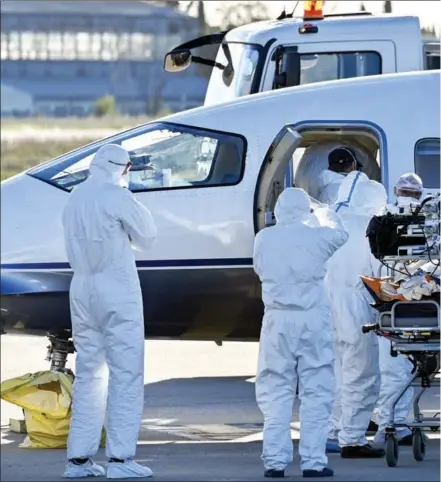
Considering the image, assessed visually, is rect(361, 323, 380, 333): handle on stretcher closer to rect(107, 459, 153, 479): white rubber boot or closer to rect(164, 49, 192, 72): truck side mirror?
rect(107, 459, 153, 479): white rubber boot

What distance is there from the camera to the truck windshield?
536 inches

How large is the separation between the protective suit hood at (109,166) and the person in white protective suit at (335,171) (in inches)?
75.2

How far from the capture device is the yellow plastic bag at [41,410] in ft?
36.8

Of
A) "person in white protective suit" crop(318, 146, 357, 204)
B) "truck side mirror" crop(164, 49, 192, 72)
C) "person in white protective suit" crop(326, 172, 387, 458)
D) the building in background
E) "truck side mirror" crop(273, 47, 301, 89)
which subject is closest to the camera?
"person in white protective suit" crop(326, 172, 387, 458)

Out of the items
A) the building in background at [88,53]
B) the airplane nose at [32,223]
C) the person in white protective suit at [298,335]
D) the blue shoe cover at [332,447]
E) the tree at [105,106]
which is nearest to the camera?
the person in white protective suit at [298,335]

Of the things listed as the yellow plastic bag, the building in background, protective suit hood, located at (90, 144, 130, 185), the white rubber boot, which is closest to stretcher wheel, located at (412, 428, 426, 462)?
the white rubber boot

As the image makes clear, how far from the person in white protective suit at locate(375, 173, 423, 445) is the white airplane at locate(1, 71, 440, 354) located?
1.29m

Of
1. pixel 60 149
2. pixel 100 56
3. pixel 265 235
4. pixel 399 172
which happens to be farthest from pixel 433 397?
pixel 100 56

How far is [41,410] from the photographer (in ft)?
36.7

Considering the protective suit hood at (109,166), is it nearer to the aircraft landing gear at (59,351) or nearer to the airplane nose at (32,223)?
the airplane nose at (32,223)

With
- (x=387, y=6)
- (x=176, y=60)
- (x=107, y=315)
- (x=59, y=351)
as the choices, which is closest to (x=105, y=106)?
(x=387, y=6)

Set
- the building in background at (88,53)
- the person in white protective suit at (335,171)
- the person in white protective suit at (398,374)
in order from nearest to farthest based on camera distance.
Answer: the person in white protective suit at (398,374)
the person in white protective suit at (335,171)
the building in background at (88,53)

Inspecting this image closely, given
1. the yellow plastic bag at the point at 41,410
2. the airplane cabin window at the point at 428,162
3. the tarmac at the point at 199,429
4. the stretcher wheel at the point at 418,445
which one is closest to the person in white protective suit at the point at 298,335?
the tarmac at the point at 199,429

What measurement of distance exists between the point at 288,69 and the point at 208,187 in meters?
1.79
